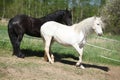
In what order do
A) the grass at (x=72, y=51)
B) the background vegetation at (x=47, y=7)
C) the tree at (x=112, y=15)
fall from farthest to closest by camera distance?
the background vegetation at (x=47, y=7) → the tree at (x=112, y=15) → the grass at (x=72, y=51)

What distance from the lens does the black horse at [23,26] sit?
339 inches

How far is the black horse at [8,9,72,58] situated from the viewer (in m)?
8.61

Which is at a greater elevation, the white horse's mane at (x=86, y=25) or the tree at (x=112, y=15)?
the white horse's mane at (x=86, y=25)

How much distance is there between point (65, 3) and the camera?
1614 inches

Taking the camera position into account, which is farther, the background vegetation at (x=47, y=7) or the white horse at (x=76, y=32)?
the background vegetation at (x=47, y=7)

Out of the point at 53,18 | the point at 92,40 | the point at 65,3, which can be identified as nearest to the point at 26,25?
the point at 53,18

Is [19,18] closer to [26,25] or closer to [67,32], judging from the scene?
[26,25]

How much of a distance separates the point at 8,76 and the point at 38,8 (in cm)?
3603

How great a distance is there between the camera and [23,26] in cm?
870

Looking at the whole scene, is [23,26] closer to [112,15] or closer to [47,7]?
[112,15]

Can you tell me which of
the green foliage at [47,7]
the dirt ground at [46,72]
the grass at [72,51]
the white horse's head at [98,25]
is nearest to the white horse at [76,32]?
the white horse's head at [98,25]

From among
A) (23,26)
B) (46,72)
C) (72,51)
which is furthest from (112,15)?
(46,72)

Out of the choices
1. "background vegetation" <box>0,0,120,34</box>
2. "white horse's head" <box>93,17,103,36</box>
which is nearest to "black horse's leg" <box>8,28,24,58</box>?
"white horse's head" <box>93,17,103,36</box>

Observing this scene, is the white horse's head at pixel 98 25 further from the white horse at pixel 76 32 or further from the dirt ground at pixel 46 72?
the dirt ground at pixel 46 72
